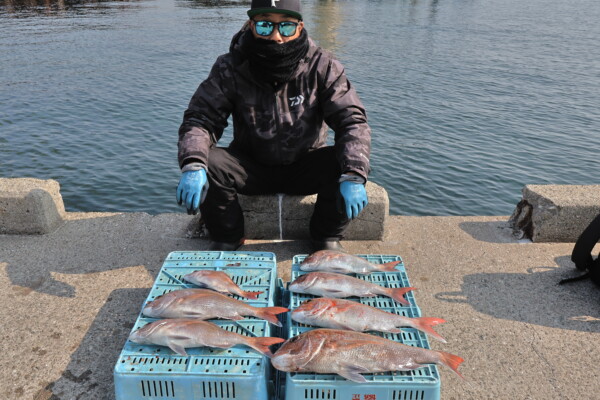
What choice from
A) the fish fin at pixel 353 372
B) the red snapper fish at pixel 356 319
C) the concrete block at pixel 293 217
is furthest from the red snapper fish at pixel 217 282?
the concrete block at pixel 293 217

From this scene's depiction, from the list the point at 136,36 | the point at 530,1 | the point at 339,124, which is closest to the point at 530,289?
the point at 339,124

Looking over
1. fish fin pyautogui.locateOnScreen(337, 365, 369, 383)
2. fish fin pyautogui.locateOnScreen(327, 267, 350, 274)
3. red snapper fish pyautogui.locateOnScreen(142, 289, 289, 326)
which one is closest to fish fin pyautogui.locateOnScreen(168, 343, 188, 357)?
red snapper fish pyautogui.locateOnScreen(142, 289, 289, 326)

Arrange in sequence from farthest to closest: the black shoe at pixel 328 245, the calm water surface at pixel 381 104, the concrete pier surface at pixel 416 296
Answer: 1. the calm water surface at pixel 381 104
2. the black shoe at pixel 328 245
3. the concrete pier surface at pixel 416 296

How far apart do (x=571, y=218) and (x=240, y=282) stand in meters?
3.43

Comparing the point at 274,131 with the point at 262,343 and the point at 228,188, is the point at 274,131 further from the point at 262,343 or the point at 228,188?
the point at 262,343

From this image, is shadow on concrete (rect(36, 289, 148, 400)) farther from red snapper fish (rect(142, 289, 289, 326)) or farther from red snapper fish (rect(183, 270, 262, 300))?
red snapper fish (rect(183, 270, 262, 300))

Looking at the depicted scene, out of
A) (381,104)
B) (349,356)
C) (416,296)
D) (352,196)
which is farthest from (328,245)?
(381,104)

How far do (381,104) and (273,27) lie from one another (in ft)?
38.8

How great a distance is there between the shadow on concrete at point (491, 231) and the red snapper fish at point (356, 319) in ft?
7.38

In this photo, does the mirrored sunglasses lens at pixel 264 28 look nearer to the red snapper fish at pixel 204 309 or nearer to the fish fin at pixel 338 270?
the fish fin at pixel 338 270

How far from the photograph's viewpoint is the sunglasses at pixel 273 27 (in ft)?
13.0

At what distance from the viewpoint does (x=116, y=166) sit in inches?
427

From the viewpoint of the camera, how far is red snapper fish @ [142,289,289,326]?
3133 mm

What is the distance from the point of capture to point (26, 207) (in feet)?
16.0
